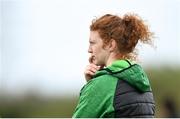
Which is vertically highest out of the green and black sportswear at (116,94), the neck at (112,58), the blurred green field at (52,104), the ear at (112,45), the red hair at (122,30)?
the red hair at (122,30)

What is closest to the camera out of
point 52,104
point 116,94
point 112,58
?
point 116,94

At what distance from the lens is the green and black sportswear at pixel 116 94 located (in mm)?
3951

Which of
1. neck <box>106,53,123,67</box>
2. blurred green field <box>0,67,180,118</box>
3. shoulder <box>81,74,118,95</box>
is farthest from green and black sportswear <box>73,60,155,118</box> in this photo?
blurred green field <box>0,67,180,118</box>

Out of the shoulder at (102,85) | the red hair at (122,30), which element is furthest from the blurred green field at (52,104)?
the shoulder at (102,85)

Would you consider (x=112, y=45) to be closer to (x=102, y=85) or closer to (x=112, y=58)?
(x=112, y=58)

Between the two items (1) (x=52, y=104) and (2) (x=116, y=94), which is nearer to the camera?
(2) (x=116, y=94)

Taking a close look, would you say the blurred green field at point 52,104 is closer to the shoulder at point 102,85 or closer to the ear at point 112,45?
the ear at point 112,45

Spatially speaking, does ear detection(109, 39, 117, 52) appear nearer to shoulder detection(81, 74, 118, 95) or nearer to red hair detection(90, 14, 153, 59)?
red hair detection(90, 14, 153, 59)

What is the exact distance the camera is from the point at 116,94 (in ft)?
13.0

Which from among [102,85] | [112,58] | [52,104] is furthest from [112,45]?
[52,104]

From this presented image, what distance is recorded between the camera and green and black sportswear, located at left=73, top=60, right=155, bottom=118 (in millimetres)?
3951

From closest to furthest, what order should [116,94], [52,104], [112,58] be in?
1. [116,94]
2. [112,58]
3. [52,104]

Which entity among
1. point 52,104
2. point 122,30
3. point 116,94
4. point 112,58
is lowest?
point 52,104

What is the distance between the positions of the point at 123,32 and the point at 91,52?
8.4 inches
